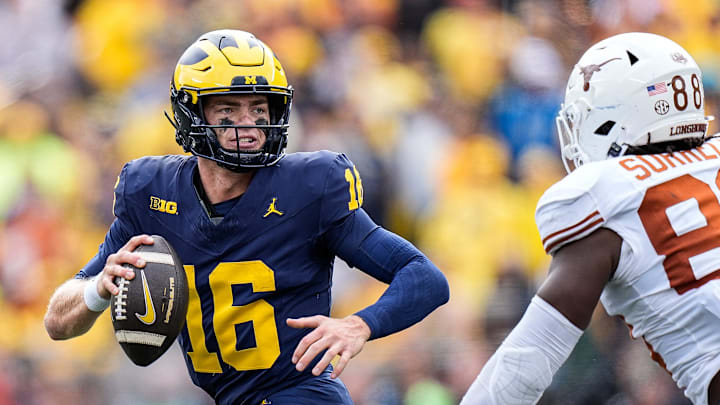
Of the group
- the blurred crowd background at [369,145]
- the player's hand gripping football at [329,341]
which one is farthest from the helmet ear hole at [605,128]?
the blurred crowd background at [369,145]

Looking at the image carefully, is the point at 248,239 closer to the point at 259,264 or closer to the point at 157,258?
the point at 259,264

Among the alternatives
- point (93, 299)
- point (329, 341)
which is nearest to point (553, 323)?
point (329, 341)

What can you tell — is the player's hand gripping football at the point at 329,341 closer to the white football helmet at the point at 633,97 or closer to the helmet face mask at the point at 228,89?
the helmet face mask at the point at 228,89

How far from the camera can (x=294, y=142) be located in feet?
18.5

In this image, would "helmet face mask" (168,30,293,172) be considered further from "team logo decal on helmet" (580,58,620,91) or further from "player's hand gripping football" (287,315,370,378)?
"team logo decal on helmet" (580,58,620,91)

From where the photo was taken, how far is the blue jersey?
288 cm

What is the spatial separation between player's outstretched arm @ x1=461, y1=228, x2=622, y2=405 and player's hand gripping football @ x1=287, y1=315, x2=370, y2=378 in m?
0.34

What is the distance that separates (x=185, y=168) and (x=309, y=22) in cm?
288

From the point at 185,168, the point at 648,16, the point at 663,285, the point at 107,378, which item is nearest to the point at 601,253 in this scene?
the point at 663,285

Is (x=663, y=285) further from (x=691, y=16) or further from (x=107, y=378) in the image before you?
(x=691, y=16)

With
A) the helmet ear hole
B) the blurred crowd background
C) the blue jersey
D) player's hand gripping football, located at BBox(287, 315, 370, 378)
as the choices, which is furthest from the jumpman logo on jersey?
the blurred crowd background

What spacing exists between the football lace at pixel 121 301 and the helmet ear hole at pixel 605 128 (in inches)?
54.7

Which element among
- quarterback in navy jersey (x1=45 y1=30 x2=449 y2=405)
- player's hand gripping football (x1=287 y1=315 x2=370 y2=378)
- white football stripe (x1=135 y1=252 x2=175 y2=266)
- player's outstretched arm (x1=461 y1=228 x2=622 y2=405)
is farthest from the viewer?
quarterback in navy jersey (x1=45 y1=30 x2=449 y2=405)

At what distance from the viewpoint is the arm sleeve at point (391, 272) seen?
2.70 metres
